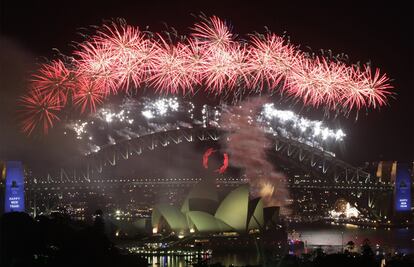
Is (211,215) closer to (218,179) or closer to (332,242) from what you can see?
(332,242)

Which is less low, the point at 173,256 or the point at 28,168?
the point at 28,168

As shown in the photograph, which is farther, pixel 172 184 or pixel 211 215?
pixel 172 184

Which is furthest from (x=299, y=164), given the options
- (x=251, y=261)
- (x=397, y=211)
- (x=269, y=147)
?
(x=251, y=261)

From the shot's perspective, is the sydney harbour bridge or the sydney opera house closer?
the sydney opera house

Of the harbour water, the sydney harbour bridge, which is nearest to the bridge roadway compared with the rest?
the sydney harbour bridge

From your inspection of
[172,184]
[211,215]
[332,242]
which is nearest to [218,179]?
[172,184]

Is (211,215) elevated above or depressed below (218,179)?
below

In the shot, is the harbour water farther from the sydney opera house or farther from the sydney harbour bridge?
the sydney harbour bridge

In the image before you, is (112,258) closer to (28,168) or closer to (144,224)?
(144,224)

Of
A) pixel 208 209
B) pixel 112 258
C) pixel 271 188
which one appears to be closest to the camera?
pixel 112 258
